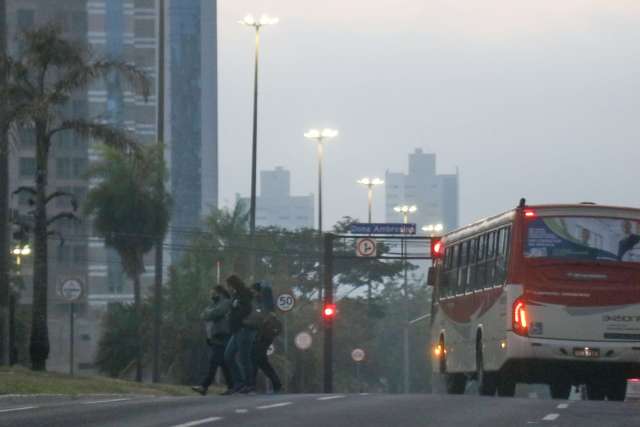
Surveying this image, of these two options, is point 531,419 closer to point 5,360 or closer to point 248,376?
point 248,376

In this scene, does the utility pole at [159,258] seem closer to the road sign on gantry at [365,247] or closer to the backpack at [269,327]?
the road sign on gantry at [365,247]

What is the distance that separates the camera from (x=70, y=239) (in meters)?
137

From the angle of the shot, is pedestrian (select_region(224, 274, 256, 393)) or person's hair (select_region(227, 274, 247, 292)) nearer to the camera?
person's hair (select_region(227, 274, 247, 292))

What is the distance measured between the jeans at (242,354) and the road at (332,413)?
5272 millimetres

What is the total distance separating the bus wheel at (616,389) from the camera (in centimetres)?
2922

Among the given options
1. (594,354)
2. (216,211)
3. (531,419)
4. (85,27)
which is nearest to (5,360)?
(594,354)

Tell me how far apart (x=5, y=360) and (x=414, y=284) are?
117 m

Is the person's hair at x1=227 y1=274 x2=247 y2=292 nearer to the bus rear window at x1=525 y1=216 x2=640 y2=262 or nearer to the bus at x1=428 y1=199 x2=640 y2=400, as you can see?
the bus at x1=428 y1=199 x2=640 y2=400

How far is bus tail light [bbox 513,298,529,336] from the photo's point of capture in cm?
2736

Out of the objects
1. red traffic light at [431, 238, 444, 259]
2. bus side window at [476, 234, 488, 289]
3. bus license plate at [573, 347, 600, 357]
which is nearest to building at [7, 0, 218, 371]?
red traffic light at [431, 238, 444, 259]

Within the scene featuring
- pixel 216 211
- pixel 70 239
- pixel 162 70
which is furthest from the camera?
pixel 70 239

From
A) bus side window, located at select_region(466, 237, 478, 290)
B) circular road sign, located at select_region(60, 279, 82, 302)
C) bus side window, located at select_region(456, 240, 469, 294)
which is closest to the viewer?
bus side window, located at select_region(466, 237, 478, 290)

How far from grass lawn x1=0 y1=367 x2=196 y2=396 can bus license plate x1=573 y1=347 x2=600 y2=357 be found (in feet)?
26.3

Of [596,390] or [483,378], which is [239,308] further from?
[596,390]
